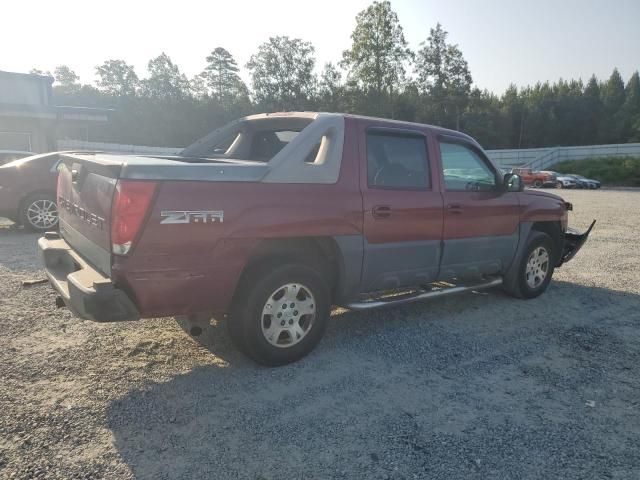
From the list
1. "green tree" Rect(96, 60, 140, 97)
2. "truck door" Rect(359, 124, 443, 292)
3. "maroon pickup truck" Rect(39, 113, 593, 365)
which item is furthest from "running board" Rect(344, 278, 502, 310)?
"green tree" Rect(96, 60, 140, 97)

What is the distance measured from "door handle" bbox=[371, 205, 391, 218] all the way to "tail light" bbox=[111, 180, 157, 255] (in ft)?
6.21

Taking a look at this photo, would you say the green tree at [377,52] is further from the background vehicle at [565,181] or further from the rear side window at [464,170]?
the rear side window at [464,170]

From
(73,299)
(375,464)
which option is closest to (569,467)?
(375,464)

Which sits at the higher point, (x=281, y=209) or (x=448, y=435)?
(x=281, y=209)

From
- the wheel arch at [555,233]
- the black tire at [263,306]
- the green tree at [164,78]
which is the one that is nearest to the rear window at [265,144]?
the black tire at [263,306]

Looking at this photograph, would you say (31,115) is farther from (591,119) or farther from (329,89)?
(591,119)

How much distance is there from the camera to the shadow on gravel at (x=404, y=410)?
2734 mm

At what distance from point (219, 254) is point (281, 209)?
1.93 feet

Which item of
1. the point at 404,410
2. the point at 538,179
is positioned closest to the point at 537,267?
the point at 404,410

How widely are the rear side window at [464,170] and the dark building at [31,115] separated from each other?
72.9 feet

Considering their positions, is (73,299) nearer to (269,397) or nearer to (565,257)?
(269,397)

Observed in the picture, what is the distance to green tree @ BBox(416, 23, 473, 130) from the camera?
6012cm

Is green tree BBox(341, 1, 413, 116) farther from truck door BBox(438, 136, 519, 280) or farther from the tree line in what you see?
truck door BBox(438, 136, 519, 280)

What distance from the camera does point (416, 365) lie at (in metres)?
4.04
